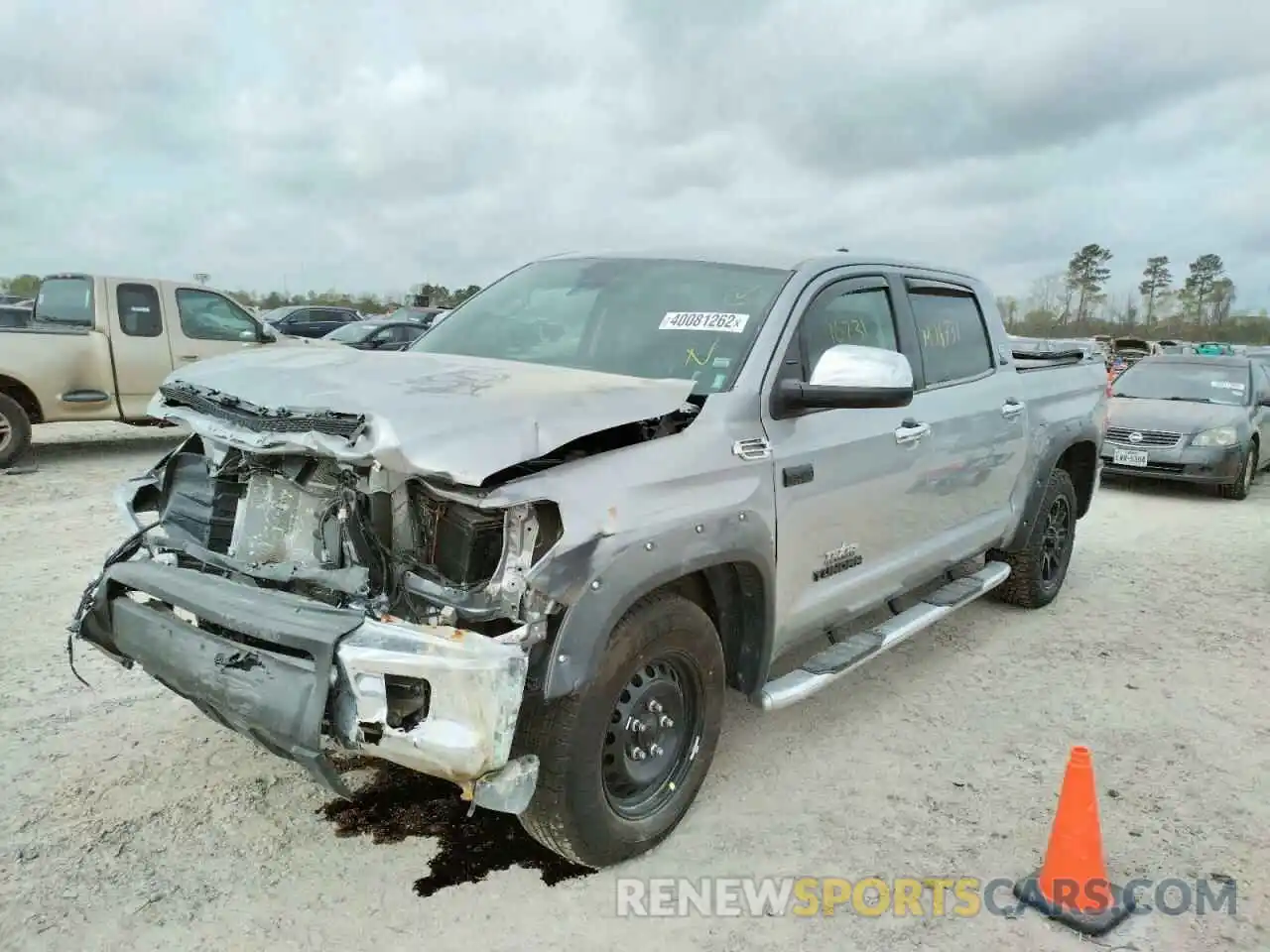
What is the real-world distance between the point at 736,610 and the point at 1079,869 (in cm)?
132

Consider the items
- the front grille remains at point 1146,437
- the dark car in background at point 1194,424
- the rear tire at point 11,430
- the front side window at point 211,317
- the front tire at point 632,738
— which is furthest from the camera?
the front side window at point 211,317

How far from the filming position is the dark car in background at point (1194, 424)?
9891 millimetres

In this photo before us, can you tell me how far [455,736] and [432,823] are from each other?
1014 mm

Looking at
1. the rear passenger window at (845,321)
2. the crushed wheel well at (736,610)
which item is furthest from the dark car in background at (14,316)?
the crushed wheel well at (736,610)

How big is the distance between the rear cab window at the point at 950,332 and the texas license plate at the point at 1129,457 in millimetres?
6185

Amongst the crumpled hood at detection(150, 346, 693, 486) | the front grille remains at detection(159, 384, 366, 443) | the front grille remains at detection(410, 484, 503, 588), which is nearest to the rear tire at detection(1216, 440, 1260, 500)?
the crumpled hood at detection(150, 346, 693, 486)

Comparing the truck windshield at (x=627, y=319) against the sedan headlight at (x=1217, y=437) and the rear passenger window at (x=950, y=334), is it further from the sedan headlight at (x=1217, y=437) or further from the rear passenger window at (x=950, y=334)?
the sedan headlight at (x=1217, y=437)

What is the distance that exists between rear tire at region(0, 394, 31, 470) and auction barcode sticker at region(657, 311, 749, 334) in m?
8.29

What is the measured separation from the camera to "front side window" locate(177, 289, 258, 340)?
34.5 feet

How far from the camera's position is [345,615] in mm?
2521

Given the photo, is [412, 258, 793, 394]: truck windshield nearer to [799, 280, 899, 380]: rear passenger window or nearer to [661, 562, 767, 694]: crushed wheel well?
[799, 280, 899, 380]: rear passenger window

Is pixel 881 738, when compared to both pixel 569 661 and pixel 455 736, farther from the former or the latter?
pixel 455 736

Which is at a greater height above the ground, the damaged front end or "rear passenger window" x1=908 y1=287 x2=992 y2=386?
"rear passenger window" x1=908 y1=287 x2=992 y2=386

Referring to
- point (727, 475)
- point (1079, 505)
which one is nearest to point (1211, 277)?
point (1079, 505)
